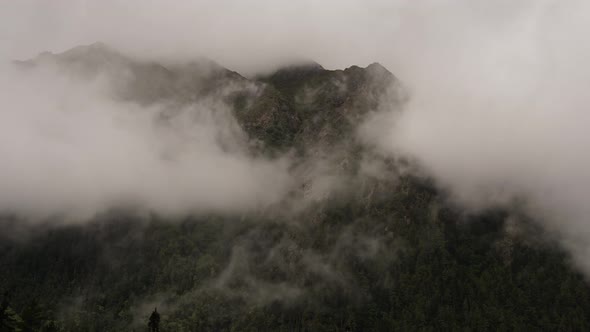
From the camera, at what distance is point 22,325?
137250 mm

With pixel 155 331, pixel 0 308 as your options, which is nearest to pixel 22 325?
pixel 0 308

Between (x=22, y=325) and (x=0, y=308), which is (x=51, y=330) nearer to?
(x=22, y=325)

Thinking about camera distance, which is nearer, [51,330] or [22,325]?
[22,325]

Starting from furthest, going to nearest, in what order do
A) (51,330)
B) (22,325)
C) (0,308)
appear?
(51,330) < (22,325) < (0,308)

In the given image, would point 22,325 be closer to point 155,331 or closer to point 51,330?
point 51,330

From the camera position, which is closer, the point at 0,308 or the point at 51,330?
the point at 0,308

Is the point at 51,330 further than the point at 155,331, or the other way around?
the point at 51,330

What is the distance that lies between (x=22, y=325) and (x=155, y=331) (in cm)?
3295

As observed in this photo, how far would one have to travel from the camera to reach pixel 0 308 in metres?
125

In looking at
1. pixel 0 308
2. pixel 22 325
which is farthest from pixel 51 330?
pixel 0 308

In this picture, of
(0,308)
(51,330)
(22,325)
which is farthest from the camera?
(51,330)

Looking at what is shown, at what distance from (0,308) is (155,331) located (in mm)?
36242

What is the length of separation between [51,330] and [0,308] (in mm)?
35763

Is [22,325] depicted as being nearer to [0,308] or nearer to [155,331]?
[0,308]
